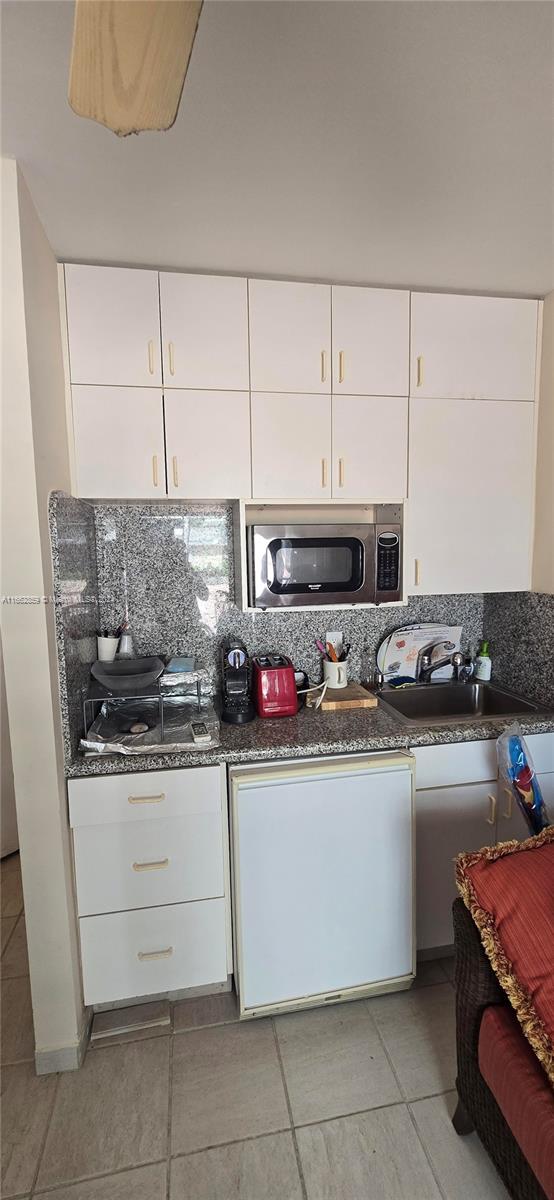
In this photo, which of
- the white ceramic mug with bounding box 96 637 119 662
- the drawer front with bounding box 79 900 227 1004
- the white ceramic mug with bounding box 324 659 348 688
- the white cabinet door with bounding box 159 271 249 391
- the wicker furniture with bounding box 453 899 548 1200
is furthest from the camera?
the white ceramic mug with bounding box 324 659 348 688

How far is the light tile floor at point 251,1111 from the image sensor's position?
4.13 feet

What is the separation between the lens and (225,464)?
1806mm

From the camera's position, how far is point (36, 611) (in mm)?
1379

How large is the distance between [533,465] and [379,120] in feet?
4.34

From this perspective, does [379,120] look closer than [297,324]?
Yes

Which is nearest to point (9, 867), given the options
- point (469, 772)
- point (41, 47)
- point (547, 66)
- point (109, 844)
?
point (109, 844)

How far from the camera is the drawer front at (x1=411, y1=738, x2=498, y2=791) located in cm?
174

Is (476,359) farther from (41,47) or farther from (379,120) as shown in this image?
(41,47)

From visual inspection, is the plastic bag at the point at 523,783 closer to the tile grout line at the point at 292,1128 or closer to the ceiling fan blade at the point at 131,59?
the tile grout line at the point at 292,1128

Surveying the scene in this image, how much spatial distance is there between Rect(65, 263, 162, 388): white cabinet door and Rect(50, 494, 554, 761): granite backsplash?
1.55 feet

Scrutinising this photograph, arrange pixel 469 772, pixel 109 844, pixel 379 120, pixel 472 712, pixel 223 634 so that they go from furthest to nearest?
pixel 472 712, pixel 223 634, pixel 469 772, pixel 109 844, pixel 379 120

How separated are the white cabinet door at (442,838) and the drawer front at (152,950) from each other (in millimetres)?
684

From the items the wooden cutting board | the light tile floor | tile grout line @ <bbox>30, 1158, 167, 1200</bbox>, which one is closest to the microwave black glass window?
the wooden cutting board

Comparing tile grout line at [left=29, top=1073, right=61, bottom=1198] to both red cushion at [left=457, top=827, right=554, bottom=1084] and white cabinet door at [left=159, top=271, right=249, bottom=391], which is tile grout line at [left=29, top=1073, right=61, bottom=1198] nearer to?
red cushion at [left=457, top=827, right=554, bottom=1084]
